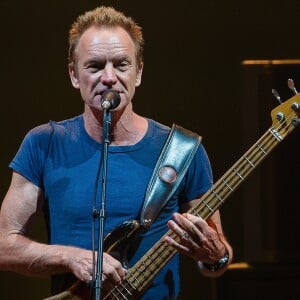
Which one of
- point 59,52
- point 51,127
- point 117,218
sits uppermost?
point 59,52

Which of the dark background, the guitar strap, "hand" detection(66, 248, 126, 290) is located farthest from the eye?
the dark background

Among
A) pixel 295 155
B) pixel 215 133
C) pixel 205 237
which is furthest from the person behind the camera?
pixel 215 133

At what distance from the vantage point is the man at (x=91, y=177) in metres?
2.67

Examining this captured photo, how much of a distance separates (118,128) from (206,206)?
39 cm

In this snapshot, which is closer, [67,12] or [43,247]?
[43,247]

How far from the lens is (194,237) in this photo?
252 centimetres

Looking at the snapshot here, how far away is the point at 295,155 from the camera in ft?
12.3

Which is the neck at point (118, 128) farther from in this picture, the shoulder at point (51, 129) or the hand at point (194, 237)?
the hand at point (194, 237)

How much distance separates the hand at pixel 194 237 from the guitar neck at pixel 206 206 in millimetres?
50

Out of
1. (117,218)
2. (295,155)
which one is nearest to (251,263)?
(295,155)

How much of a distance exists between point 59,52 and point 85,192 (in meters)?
1.67

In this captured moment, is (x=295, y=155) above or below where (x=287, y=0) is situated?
below

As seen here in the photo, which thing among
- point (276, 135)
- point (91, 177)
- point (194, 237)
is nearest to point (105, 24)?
point (91, 177)

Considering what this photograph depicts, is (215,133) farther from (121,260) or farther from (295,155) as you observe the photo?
(121,260)
